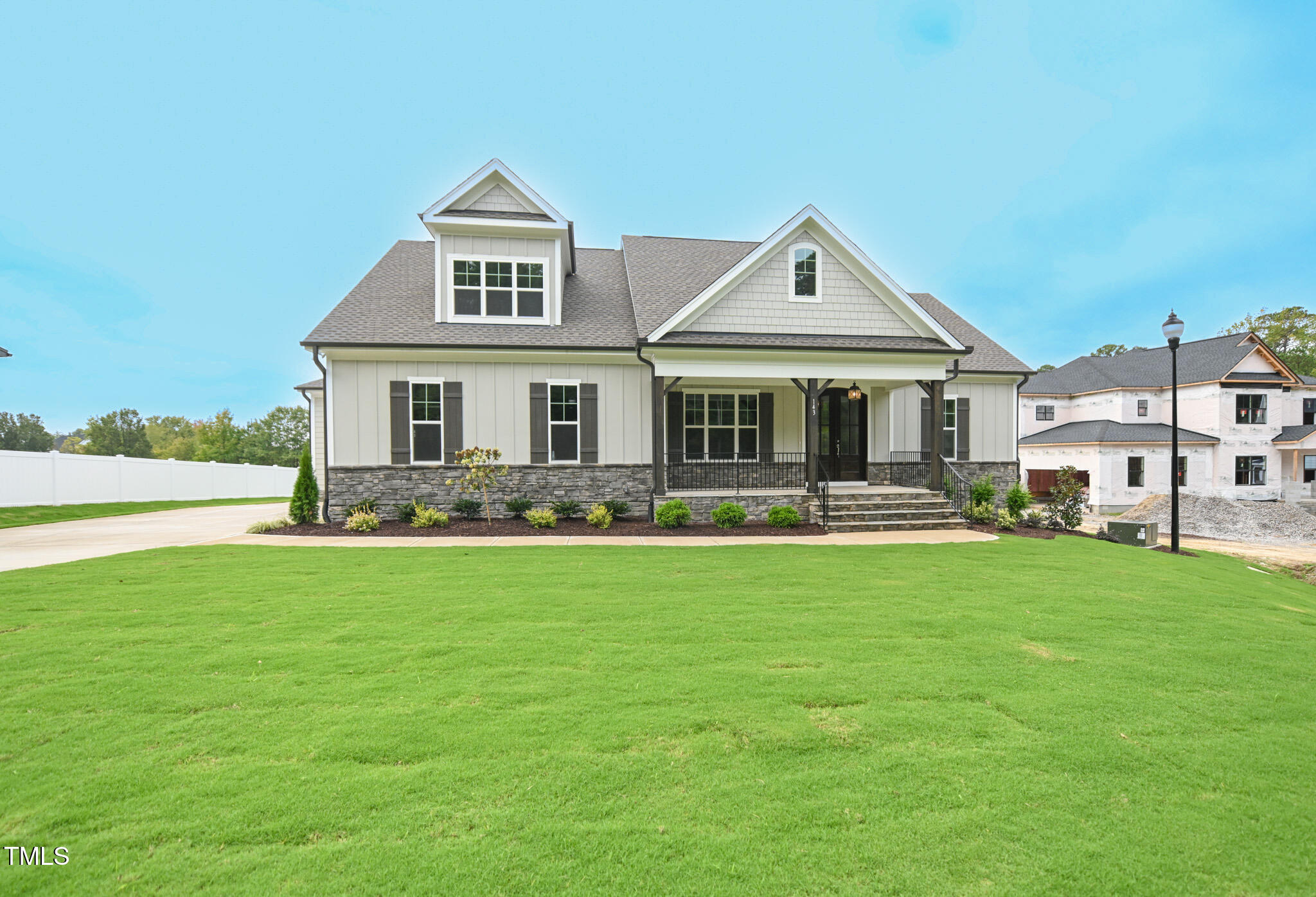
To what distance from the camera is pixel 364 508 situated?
12.6 metres

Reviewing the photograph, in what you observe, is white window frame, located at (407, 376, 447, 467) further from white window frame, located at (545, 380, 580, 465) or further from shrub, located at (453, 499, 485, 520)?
white window frame, located at (545, 380, 580, 465)

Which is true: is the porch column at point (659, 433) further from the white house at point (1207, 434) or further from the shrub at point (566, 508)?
the white house at point (1207, 434)

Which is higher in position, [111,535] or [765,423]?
[765,423]

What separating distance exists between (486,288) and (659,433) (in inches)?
224

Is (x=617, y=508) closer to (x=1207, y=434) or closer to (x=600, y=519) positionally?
(x=600, y=519)

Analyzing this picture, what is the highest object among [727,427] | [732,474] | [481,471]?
[727,427]

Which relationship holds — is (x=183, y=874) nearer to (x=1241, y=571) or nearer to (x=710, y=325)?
(x=710, y=325)

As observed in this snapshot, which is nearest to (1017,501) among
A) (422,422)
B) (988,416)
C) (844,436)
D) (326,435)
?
(988,416)

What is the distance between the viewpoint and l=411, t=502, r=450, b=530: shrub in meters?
12.0

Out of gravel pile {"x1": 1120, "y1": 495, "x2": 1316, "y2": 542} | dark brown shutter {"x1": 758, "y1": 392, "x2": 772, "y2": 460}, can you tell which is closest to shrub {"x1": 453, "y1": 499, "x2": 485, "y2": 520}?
dark brown shutter {"x1": 758, "y1": 392, "x2": 772, "y2": 460}

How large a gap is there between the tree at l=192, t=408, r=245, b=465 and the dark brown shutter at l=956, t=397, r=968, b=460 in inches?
1905

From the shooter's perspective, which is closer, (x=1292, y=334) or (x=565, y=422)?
(x=565, y=422)

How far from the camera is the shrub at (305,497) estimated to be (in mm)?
12547

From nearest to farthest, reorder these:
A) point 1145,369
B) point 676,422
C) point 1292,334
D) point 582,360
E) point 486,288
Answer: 1. point 582,360
2. point 486,288
3. point 676,422
4. point 1145,369
5. point 1292,334
